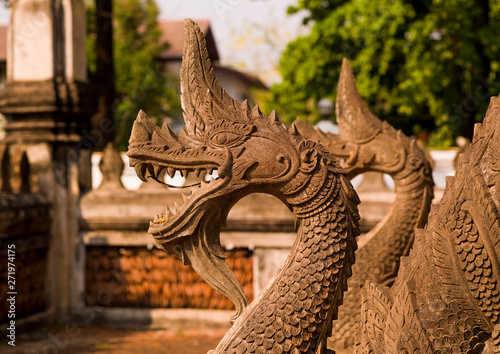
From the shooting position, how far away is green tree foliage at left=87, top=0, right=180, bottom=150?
28.0 meters

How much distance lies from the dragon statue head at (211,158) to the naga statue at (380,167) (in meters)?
1.16

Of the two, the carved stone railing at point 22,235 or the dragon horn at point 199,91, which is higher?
the dragon horn at point 199,91

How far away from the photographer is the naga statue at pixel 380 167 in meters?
3.78

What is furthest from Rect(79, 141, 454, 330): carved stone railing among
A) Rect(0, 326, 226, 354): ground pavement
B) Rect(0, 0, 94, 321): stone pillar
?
Rect(0, 326, 226, 354): ground pavement

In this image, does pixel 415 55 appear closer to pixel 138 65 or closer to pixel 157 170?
pixel 157 170

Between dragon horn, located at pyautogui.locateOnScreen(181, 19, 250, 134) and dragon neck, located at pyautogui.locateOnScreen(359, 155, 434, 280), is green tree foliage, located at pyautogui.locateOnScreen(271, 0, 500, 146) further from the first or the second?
dragon horn, located at pyautogui.locateOnScreen(181, 19, 250, 134)

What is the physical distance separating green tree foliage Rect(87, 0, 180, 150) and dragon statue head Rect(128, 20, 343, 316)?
20.7 m

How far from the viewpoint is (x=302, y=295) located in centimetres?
259

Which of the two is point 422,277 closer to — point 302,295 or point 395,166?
point 302,295

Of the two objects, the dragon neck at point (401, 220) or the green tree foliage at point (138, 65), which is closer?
the dragon neck at point (401, 220)

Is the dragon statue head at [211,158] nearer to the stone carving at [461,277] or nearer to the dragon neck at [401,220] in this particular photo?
the stone carving at [461,277]

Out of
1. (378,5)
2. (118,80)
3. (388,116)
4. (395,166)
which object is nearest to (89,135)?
(395,166)

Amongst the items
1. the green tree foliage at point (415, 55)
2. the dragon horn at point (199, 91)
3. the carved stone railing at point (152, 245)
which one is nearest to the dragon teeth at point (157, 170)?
the dragon horn at point (199, 91)

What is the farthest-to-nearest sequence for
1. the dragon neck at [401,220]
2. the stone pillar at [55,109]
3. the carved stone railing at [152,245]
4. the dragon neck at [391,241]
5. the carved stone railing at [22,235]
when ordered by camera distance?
the stone pillar at [55,109] → the carved stone railing at [152,245] → the carved stone railing at [22,235] → the dragon neck at [401,220] → the dragon neck at [391,241]
